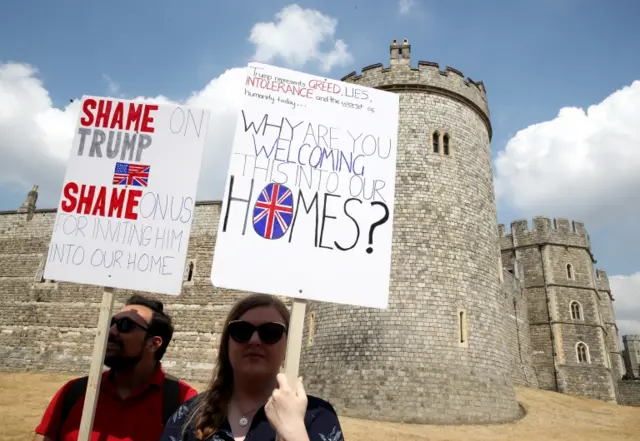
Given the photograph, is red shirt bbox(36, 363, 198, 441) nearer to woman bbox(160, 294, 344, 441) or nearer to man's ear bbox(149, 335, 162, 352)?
man's ear bbox(149, 335, 162, 352)

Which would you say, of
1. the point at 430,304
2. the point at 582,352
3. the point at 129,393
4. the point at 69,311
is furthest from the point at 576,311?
the point at 129,393

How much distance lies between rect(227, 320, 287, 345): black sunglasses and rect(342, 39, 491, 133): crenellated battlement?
12764mm

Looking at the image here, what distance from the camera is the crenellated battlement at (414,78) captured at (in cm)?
1404

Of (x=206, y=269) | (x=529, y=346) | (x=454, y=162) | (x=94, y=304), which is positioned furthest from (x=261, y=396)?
(x=529, y=346)

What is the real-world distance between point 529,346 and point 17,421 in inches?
907

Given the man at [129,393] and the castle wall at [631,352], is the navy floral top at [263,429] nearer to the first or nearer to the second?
the man at [129,393]

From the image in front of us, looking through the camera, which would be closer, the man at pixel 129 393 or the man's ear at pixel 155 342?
the man at pixel 129 393

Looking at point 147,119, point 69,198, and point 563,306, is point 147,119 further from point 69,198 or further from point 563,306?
point 563,306

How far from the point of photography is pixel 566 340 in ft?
76.7

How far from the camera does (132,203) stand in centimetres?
306

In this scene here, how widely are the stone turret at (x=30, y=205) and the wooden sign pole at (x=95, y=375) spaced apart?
2170 cm

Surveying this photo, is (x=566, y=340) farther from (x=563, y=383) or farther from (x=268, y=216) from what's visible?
(x=268, y=216)

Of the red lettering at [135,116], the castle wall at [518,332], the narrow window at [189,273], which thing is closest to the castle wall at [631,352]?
the castle wall at [518,332]

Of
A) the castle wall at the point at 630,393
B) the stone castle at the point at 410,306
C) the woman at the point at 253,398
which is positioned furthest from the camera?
the castle wall at the point at 630,393
